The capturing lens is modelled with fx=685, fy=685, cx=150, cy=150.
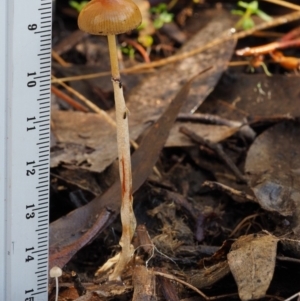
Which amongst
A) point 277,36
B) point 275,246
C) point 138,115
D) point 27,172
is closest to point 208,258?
point 275,246

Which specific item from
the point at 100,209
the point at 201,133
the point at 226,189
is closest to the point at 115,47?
the point at 100,209

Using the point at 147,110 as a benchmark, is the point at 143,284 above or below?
above

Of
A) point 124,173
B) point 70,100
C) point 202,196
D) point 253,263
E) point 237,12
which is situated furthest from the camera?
point 237,12

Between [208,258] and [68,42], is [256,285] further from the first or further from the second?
[68,42]

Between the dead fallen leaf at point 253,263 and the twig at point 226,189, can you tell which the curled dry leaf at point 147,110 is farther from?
the dead fallen leaf at point 253,263

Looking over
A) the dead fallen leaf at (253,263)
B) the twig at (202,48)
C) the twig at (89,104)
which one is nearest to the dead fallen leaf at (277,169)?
the dead fallen leaf at (253,263)

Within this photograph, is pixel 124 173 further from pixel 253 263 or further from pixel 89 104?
pixel 89 104

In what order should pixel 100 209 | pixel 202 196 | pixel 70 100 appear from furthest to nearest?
pixel 70 100 < pixel 202 196 < pixel 100 209

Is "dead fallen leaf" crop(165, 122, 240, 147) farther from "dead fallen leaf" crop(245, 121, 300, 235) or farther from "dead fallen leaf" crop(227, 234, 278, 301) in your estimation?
"dead fallen leaf" crop(227, 234, 278, 301)
